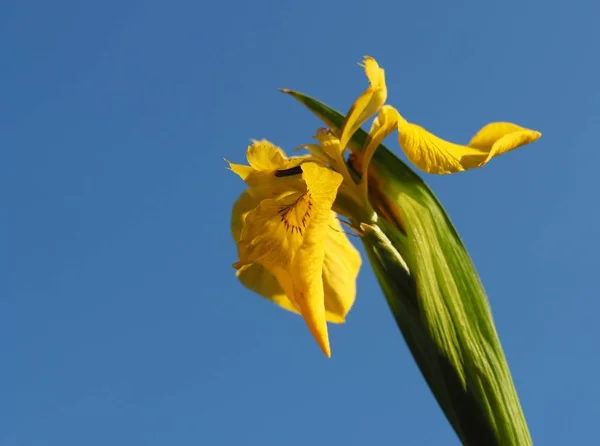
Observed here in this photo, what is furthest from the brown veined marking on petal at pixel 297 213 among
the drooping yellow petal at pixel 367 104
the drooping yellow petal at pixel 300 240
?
the drooping yellow petal at pixel 367 104

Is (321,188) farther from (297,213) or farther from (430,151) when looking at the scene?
(430,151)

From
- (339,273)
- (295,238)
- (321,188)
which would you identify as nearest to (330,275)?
(339,273)

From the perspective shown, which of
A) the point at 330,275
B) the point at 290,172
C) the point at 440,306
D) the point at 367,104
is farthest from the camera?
the point at 330,275

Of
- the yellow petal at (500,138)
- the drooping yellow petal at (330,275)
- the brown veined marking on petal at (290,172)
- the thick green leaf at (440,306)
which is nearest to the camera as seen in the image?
the thick green leaf at (440,306)

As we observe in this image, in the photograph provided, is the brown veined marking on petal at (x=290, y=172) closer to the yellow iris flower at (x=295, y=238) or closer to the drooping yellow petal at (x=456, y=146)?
the yellow iris flower at (x=295, y=238)

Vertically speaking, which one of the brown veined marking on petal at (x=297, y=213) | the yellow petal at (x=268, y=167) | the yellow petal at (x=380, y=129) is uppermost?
the yellow petal at (x=268, y=167)

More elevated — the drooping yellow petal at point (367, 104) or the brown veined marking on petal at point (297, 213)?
the drooping yellow petal at point (367, 104)

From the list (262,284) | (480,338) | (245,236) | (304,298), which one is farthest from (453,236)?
(262,284)

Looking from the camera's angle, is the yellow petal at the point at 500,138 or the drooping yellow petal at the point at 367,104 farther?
the drooping yellow petal at the point at 367,104
